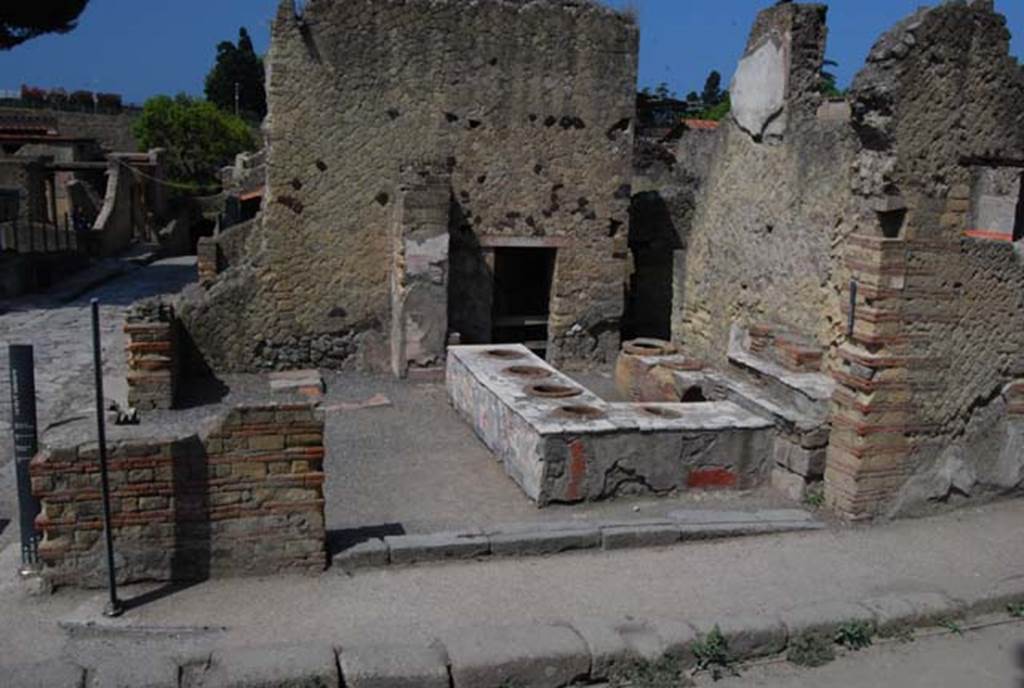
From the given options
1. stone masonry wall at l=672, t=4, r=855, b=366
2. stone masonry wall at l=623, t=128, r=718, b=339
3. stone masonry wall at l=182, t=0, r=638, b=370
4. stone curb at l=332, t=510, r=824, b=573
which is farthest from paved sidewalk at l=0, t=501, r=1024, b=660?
stone masonry wall at l=623, t=128, r=718, b=339

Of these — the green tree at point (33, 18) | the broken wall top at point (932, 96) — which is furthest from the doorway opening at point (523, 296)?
the green tree at point (33, 18)

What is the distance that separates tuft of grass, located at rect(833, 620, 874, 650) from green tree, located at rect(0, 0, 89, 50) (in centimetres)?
2399

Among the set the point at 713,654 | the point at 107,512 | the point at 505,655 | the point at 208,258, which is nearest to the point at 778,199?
the point at 713,654

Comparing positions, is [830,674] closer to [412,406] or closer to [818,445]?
[818,445]

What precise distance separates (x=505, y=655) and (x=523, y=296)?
899 cm

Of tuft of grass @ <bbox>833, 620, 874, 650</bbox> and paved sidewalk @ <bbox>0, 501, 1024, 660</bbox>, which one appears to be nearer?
paved sidewalk @ <bbox>0, 501, 1024, 660</bbox>

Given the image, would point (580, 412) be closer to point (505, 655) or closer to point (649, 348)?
point (649, 348)

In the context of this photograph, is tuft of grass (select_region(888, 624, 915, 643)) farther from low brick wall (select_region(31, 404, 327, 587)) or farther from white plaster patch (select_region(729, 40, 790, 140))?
white plaster patch (select_region(729, 40, 790, 140))

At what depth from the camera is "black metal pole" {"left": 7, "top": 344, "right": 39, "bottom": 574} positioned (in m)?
5.21

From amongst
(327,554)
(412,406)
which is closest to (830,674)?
(327,554)

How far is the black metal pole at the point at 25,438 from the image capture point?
205 inches

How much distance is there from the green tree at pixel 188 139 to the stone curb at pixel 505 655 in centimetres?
3387

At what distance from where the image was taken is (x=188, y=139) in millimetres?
36344

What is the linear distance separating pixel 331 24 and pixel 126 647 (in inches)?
301
